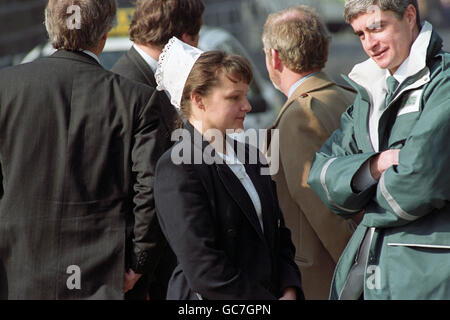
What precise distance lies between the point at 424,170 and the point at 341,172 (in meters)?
0.38

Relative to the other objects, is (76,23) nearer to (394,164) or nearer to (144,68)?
(144,68)

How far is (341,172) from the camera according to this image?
135 inches

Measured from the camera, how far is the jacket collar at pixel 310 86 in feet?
14.0

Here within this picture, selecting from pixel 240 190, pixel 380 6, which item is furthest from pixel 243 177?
pixel 380 6

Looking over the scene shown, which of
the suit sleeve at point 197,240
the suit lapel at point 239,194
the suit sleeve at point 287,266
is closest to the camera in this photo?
the suit sleeve at point 197,240

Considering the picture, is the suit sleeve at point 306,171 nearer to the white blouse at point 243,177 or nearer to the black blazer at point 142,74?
the black blazer at point 142,74

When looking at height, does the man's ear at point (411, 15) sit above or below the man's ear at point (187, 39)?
above

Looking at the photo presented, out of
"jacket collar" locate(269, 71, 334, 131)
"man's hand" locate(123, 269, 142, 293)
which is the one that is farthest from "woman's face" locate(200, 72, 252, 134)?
"jacket collar" locate(269, 71, 334, 131)

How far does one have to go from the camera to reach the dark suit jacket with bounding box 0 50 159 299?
3.57 meters

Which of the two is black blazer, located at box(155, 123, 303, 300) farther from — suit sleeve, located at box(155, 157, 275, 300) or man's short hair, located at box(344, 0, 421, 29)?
man's short hair, located at box(344, 0, 421, 29)

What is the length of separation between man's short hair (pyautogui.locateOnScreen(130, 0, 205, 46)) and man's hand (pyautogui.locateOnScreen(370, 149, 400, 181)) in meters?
1.35

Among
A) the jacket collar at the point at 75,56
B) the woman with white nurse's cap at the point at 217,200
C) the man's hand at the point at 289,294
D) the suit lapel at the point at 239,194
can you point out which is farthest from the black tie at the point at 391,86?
the jacket collar at the point at 75,56

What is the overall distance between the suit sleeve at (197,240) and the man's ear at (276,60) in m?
1.29
